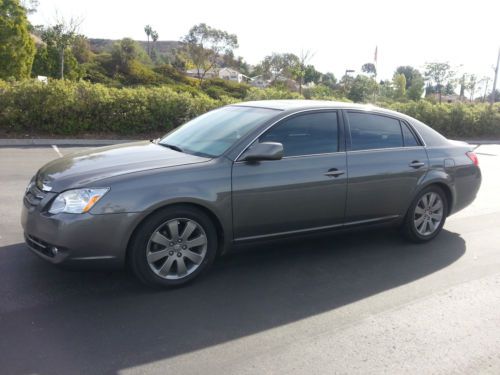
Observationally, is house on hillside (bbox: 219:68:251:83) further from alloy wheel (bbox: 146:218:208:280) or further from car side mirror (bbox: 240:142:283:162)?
alloy wheel (bbox: 146:218:208:280)

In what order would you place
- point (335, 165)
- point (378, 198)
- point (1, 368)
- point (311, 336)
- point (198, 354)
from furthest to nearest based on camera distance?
point (378, 198), point (335, 165), point (311, 336), point (198, 354), point (1, 368)

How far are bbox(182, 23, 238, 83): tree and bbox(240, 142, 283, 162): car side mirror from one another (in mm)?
54431

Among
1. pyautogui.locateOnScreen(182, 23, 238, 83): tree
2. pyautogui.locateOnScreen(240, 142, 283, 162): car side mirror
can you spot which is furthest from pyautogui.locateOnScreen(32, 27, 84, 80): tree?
pyautogui.locateOnScreen(240, 142, 283, 162): car side mirror

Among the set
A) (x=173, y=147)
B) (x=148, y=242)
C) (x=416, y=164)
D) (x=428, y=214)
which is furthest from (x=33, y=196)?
(x=428, y=214)

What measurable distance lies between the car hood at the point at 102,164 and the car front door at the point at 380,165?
1.63m

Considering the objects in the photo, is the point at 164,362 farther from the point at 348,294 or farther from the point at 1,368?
the point at 348,294

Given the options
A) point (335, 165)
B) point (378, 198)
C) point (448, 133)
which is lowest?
point (448, 133)

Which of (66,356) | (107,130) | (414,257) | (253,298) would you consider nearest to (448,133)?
(107,130)

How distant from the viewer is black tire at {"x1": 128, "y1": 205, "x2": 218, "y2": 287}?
3.94m

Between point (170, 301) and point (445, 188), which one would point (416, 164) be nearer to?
point (445, 188)

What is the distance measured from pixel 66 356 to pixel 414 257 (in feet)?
11.8

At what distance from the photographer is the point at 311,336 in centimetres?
350

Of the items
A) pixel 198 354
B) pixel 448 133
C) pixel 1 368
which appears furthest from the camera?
pixel 448 133

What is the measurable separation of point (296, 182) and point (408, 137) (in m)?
1.71
